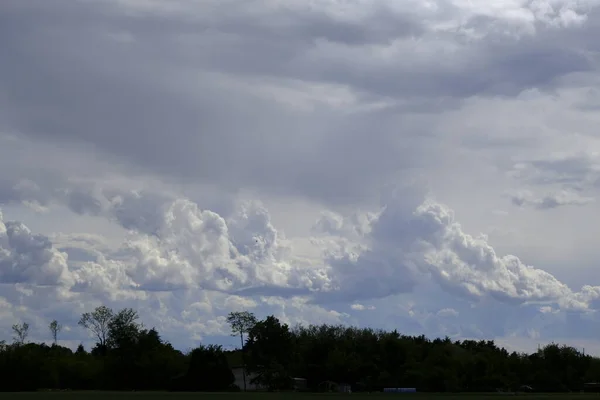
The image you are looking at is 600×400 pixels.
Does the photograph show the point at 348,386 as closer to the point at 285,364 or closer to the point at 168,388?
the point at 285,364

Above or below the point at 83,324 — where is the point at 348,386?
below

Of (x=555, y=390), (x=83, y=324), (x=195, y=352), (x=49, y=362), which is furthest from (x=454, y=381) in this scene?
(x=83, y=324)

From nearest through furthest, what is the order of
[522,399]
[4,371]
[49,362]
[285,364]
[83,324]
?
[522,399] → [4,371] → [49,362] → [285,364] → [83,324]

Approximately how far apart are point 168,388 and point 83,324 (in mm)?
46943

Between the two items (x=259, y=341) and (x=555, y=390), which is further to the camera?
(x=259, y=341)

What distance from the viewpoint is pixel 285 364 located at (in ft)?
500

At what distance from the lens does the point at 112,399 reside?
76688 millimetres

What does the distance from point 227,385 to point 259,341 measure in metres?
16.7

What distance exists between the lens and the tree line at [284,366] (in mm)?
138000

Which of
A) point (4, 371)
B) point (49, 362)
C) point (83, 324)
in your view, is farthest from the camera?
point (83, 324)

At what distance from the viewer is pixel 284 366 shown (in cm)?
15075

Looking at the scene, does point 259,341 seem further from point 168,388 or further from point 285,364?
point 168,388

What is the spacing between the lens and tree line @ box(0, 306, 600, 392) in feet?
453

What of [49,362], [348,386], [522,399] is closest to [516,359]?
[348,386]
